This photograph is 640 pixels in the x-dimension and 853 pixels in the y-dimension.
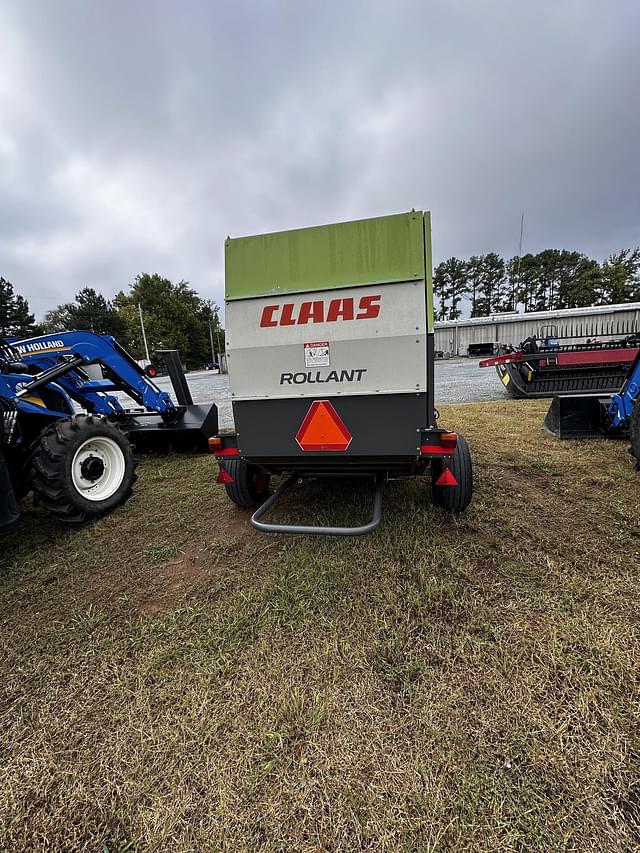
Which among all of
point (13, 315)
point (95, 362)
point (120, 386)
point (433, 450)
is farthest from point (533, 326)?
point (13, 315)

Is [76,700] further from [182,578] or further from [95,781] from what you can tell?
[182,578]

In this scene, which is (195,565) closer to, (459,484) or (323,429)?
(323,429)

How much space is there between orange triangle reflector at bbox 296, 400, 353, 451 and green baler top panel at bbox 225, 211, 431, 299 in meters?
0.77

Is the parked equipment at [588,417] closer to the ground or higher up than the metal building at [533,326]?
closer to the ground

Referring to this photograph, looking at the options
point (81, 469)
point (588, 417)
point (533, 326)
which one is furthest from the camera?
point (533, 326)

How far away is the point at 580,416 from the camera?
520 cm

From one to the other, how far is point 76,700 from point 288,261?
2.61 m

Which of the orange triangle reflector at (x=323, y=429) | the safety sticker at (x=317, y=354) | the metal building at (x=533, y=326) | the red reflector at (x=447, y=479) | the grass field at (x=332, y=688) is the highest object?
the metal building at (x=533, y=326)

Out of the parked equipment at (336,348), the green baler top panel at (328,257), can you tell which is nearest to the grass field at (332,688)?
the parked equipment at (336,348)

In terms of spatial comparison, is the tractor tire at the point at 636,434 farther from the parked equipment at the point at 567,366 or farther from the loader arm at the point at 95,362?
the loader arm at the point at 95,362

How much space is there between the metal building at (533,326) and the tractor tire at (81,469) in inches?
1308

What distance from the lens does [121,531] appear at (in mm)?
3387

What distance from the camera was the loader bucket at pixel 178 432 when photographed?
18.4ft

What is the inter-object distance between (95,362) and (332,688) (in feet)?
14.7
